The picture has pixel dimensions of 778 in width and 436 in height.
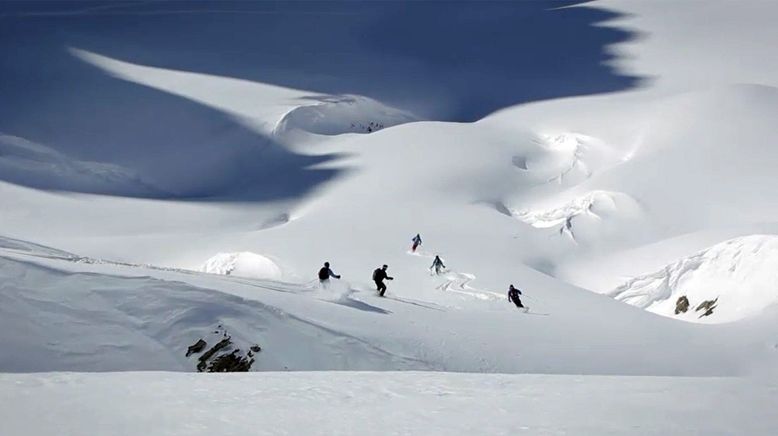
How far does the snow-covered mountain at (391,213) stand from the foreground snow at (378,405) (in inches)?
1.6

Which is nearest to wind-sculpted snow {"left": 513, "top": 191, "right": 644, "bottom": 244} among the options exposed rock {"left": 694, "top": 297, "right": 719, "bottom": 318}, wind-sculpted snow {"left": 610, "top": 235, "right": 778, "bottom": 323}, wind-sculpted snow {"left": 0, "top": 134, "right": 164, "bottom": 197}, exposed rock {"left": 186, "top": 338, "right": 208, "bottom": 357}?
wind-sculpted snow {"left": 610, "top": 235, "right": 778, "bottom": 323}

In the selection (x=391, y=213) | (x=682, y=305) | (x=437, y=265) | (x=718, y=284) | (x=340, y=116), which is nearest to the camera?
(x=718, y=284)

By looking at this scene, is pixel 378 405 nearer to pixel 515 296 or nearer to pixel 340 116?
pixel 515 296

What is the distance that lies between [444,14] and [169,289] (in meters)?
64.8

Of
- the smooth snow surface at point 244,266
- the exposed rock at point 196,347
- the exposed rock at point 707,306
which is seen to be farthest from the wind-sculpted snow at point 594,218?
the exposed rock at point 196,347

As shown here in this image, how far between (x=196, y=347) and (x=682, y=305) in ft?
51.6

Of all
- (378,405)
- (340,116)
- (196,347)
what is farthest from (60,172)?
(378,405)

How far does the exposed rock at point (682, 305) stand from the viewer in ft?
73.1

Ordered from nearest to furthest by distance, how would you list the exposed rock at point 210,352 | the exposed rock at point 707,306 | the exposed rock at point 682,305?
the exposed rock at point 210,352
the exposed rock at point 707,306
the exposed rock at point 682,305

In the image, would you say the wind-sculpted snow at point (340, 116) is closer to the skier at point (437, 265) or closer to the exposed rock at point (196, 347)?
the skier at point (437, 265)

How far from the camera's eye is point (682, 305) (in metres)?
22.5

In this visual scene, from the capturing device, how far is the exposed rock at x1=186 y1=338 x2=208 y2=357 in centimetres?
1131

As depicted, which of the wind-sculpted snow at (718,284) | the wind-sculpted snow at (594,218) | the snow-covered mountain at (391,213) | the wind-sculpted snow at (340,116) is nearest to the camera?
the snow-covered mountain at (391,213)

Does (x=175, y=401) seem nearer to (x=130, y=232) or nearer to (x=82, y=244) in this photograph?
(x=82, y=244)
